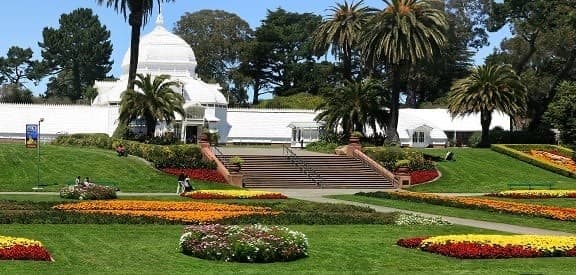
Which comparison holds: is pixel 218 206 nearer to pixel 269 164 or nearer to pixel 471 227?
pixel 471 227

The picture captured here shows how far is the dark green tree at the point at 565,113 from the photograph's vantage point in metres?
66.0

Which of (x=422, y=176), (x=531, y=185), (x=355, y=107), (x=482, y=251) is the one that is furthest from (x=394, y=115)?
(x=482, y=251)

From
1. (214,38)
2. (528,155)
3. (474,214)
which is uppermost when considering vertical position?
(214,38)

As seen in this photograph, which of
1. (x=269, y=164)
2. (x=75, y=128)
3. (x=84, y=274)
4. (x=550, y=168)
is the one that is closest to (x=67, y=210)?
(x=84, y=274)

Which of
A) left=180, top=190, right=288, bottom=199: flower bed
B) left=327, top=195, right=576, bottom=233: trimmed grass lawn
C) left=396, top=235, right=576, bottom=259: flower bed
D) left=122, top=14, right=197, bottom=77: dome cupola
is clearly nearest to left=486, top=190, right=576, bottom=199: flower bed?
left=327, top=195, right=576, bottom=233: trimmed grass lawn

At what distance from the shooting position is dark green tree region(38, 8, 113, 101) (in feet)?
397

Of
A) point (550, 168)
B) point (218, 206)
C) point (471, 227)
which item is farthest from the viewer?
point (550, 168)

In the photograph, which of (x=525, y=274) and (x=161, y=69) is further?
(x=161, y=69)

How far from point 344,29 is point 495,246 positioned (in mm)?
52211

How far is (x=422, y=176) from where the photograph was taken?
49594 millimetres

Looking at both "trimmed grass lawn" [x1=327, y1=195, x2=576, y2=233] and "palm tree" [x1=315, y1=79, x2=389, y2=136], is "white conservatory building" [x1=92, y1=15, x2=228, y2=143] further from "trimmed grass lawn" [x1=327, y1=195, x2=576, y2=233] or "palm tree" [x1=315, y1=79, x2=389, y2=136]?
"trimmed grass lawn" [x1=327, y1=195, x2=576, y2=233]

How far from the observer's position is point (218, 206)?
2911 cm

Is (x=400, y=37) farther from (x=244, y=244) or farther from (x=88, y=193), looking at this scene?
(x=244, y=244)

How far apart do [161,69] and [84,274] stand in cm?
6330
